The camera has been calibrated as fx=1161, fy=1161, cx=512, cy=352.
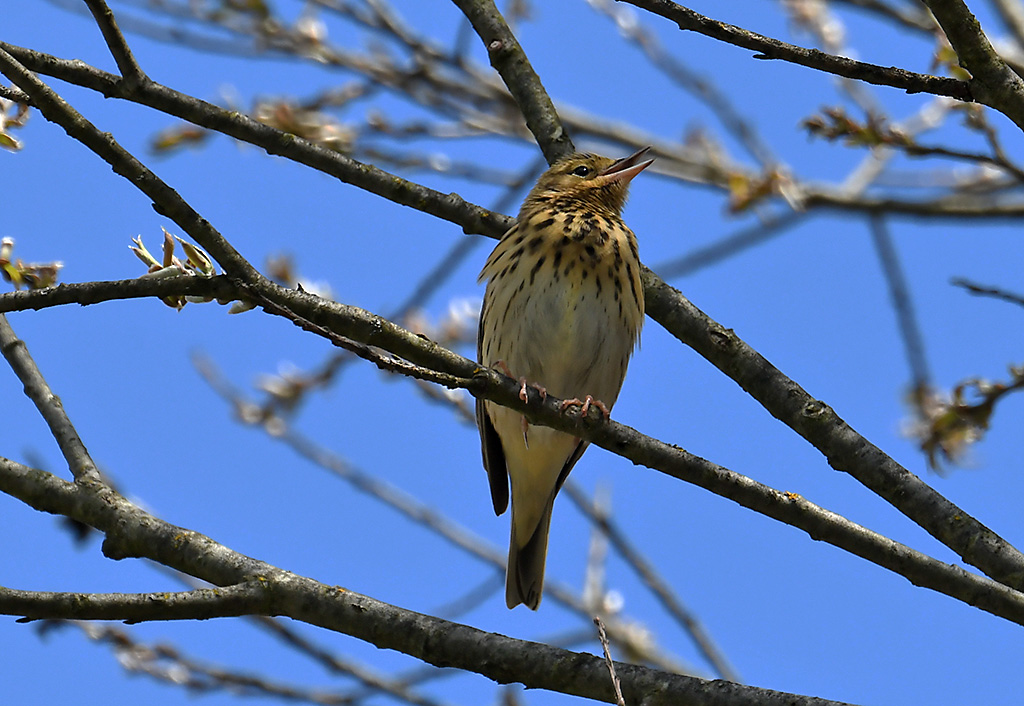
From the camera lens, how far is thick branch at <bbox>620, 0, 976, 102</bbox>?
3.30m

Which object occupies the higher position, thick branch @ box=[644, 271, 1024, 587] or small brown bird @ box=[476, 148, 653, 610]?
small brown bird @ box=[476, 148, 653, 610]

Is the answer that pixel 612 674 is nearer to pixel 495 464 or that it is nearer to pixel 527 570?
pixel 527 570

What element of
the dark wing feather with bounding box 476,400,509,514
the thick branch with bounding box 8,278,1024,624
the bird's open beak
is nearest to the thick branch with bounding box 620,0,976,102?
the thick branch with bounding box 8,278,1024,624

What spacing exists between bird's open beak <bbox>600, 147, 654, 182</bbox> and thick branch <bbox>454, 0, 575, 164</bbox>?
1.50 meters

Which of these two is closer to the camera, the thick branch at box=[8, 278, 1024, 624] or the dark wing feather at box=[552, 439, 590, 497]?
the thick branch at box=[8, 278, 1024, 624]

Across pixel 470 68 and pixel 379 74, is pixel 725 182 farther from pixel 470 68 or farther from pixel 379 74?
pixel 379 74

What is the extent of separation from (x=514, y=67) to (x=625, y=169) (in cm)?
168

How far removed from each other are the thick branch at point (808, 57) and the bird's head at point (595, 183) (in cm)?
344

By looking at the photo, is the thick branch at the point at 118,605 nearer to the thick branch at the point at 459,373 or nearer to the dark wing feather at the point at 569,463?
the thick branch at the point at 459,373

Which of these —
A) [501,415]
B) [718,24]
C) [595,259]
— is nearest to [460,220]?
[595,259]

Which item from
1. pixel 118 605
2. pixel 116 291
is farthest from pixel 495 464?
pixel 118 605

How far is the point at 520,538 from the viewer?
672cm

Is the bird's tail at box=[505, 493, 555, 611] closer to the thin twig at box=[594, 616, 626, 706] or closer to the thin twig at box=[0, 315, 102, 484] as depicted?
the thin twig at box=[594, 616, 626, 706]

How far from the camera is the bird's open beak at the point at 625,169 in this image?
7.09 metres
